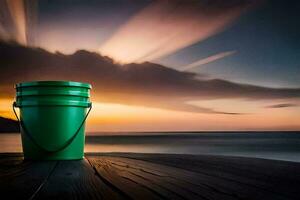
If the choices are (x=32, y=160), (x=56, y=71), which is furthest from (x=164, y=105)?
(x=32, y=160)

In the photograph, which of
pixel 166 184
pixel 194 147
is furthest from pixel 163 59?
pixel 194 147

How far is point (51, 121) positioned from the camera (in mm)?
2260

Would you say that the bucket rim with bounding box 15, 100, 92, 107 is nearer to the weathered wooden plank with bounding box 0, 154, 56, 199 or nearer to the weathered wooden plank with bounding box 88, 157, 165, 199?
the weathered wooden plank with bounding box 0, 154, 56, 199

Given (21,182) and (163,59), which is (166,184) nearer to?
(21,182)


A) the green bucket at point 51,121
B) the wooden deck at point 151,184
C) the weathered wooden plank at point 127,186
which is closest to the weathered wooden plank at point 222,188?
the wooden deck at point 151,184

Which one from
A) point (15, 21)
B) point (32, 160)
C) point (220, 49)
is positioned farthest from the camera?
point (220, 49)

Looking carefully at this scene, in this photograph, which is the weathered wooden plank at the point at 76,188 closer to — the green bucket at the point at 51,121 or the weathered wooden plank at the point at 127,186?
the weathered wooden plank at the point at 127,186

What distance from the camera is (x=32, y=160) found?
226 cm

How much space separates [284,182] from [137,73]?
401 centimetres

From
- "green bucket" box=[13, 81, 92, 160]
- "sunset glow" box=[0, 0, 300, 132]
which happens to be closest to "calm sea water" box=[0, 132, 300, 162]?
Answer: "sunset glow" box=[0, 0, 300, 132]

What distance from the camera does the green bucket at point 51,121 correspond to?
7.40ft

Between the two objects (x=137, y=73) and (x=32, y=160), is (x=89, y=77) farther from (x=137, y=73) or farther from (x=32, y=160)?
(x=32, y=160)

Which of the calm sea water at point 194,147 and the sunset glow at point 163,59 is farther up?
the sunset glow at point 163,59

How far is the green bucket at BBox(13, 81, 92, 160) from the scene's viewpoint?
226cm
